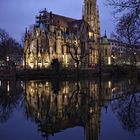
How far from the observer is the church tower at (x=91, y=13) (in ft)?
416

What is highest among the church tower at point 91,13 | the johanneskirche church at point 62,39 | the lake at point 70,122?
the church tower at point 91,13

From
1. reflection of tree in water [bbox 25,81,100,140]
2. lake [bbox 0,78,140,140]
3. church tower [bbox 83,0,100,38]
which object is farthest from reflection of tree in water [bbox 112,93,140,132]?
church tower [bbox 83,0,100,38]

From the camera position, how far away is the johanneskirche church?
99.6 meters

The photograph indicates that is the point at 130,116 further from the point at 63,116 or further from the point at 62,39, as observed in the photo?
the point at 62,39

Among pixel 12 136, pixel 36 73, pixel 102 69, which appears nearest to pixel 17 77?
pixel 36 73

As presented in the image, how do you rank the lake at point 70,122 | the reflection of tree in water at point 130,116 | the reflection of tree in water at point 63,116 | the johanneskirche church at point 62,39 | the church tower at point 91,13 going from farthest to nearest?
the church tower at point 91,13 < the johanneskirche church at point 62,39 < the reflection of tree in water at point 130,116 < the reflection of tree in water at point 63,116 < the lake at point 70,122

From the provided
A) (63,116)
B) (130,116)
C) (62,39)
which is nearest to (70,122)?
(63,116)

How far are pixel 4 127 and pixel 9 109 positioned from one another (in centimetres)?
556

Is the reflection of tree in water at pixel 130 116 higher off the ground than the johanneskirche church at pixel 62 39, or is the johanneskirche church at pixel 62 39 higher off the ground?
the johanneskirche church at pixel 62 39

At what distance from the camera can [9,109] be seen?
1883 cm

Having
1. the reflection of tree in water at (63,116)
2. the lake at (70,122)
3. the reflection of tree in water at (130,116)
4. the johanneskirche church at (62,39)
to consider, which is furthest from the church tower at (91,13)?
the reflection of tree in water at (130,116)

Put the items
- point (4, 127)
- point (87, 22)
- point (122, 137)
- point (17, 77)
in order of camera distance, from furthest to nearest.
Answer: point (87, 22)
point (17, 77)
point (4, 127)
point (122, 137)

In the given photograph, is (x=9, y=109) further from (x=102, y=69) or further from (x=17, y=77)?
(x=102, y=69)

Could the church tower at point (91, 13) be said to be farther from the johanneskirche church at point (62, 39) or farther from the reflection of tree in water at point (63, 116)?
the reflection of tree in water at point (63, 116)
